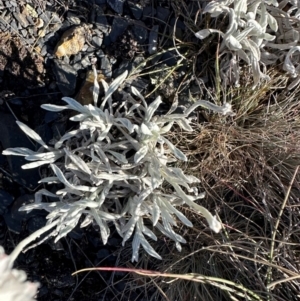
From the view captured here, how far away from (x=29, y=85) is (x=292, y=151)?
0.68m

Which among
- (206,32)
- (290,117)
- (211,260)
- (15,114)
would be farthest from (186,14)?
(211,260)

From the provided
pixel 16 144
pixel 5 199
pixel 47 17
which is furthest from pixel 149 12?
pixel 5 199

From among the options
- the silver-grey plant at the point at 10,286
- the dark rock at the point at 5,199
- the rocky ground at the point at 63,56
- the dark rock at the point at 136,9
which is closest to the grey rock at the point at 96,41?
the rocky ground at the point at 63,56

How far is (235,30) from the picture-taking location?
1.18m

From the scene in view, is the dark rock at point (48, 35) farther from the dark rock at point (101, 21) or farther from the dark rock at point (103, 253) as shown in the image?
the dark rock at point (103, 253)

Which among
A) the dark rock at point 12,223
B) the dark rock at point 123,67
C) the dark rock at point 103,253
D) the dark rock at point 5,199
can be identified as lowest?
the dark rock at point 103,253

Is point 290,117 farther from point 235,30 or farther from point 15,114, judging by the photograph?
point 15,114

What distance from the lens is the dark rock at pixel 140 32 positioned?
1.28m

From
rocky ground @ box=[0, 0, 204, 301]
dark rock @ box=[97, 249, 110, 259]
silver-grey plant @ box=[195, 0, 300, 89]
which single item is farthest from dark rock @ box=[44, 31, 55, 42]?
dark rock @ box=[97, 249, 110, 259]

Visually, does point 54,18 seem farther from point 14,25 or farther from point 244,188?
point 244,188

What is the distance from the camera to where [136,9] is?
4.23ft

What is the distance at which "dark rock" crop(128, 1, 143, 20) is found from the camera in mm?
1287

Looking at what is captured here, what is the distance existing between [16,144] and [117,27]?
1.26 ft

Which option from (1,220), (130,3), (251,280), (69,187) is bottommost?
(251,280)
